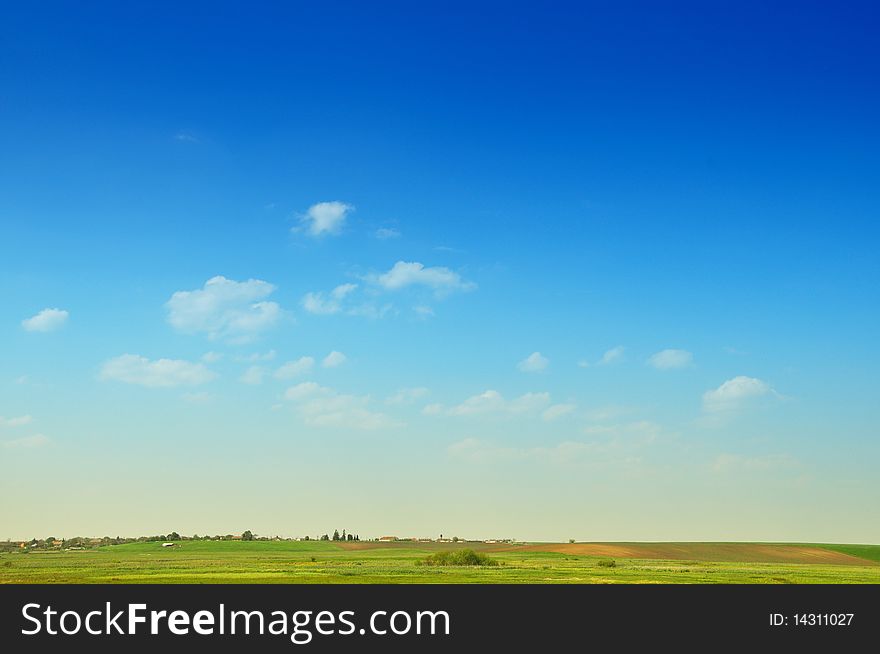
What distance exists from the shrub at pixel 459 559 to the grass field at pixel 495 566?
348 cm

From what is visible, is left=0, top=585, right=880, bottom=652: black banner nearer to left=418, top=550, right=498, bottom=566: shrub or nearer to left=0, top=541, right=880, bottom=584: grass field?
left=0, top=541, right=880, bottom=584: grass field

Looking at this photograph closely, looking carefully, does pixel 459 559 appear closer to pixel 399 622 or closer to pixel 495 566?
pixel 495 566

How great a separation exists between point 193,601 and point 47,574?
57328 mm

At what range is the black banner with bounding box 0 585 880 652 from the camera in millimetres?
33500

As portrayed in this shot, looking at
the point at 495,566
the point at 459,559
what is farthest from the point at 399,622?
the point at 459,559

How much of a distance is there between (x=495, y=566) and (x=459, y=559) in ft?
37.9

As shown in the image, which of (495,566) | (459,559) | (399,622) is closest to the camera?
(399,622)

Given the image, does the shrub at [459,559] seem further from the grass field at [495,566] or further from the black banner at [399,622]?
the black banner at [399,622]

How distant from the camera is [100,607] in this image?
127 feet

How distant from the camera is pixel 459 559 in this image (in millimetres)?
116250

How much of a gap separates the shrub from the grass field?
348cm

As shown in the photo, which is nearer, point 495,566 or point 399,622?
point 399,622

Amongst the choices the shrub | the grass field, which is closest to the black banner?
the grass field

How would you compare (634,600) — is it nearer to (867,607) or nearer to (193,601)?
(867,607)
